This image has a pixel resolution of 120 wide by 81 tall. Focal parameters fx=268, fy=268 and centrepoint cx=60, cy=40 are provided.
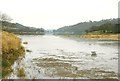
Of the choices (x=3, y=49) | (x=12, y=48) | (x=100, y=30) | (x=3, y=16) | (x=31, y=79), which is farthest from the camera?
(x=100, y=30)

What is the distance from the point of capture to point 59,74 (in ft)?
76.1

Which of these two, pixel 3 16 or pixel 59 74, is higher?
pixel 3 16

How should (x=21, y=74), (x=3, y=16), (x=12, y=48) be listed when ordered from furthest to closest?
(x=3, y=16)
(x=12, y=48)
(x=21, y=74)

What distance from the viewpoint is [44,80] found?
19.9 meters

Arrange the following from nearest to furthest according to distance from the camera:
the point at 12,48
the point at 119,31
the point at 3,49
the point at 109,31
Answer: the point at 3,49
the point at 12,48
the point at 119,31
the point at 109,31

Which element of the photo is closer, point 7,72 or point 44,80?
point 44,80

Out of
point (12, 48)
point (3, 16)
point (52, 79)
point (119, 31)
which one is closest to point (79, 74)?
point (52, 79)

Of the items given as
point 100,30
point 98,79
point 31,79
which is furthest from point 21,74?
point 100,30

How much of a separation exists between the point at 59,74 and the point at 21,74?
3.26 metres

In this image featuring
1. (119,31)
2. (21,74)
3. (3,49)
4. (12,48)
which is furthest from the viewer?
(119,31)

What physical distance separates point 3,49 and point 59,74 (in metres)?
9.87

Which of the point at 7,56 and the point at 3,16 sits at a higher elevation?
the point at 3,16

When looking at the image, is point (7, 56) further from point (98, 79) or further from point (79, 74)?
point (98, 79)

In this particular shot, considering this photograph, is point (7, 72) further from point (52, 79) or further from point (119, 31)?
point (119, 31)
